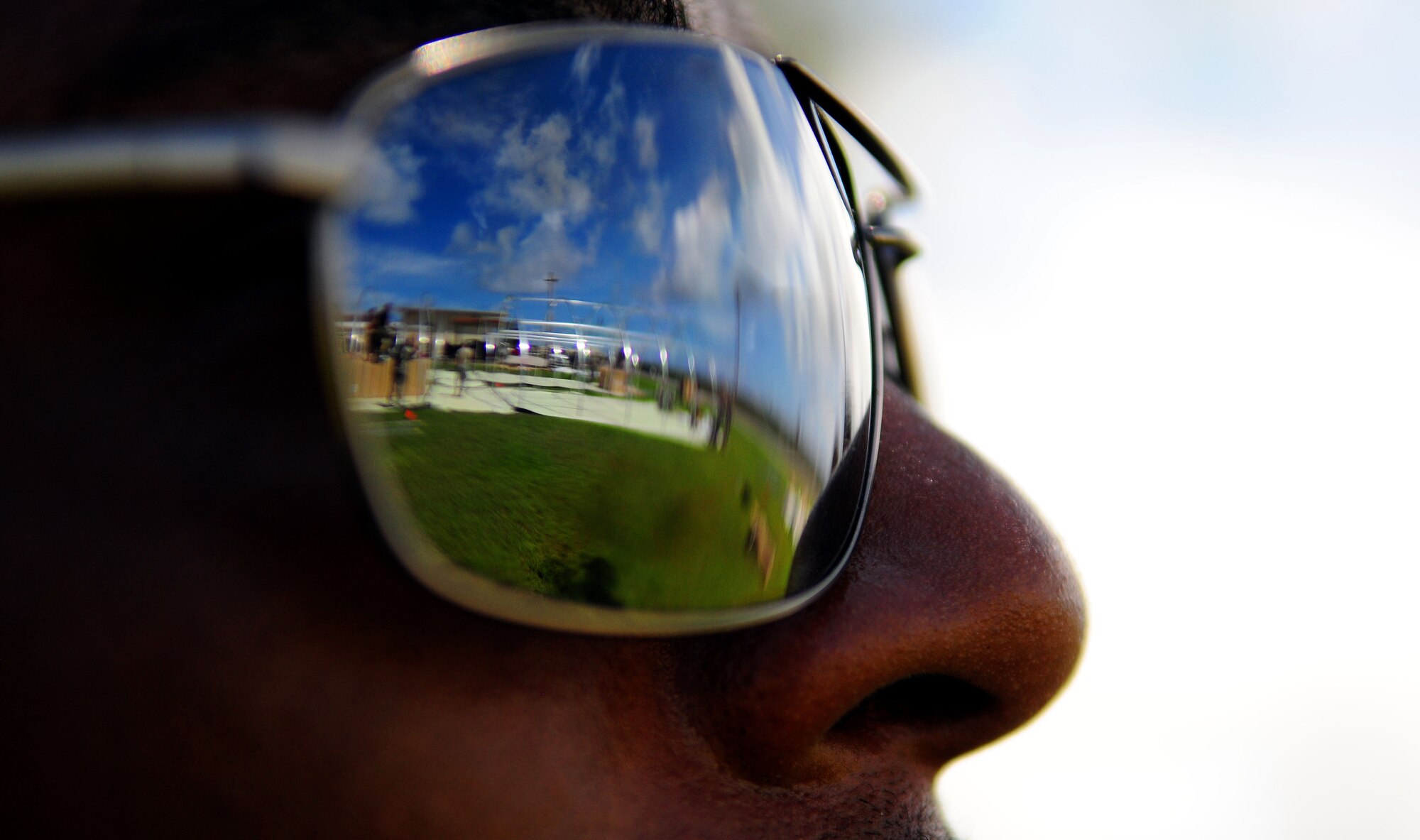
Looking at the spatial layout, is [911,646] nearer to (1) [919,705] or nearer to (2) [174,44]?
(1) [919,705]

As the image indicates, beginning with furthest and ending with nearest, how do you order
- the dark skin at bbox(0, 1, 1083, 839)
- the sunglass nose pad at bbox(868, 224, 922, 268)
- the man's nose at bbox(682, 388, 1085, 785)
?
the sunglass nose pad at bbox(868, 224, 922, 268) < the man's nose at bbox(682, 388, 1085, 785) < the dark skin at bbox(0, 1, 1083, 839)

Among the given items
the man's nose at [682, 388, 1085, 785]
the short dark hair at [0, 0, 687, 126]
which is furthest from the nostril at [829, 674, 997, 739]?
the short dark hair at [0, 0, 687, 126]

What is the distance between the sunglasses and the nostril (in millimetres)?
129

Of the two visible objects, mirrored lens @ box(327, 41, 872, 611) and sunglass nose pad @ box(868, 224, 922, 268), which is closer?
Answer: mirrored lens @ box(327, 41, 872, 611)

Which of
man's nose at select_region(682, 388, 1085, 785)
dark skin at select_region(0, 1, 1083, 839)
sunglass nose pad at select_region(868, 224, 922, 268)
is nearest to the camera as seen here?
dark skin at select_region(0, 1, 1083, 839)

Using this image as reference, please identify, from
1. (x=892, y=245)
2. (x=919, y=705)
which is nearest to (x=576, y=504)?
(x=919, y=705)

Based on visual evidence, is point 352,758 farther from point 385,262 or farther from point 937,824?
point 937,824

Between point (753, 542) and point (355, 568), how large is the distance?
29cm

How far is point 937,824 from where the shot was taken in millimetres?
885

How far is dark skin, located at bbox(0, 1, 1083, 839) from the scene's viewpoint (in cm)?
63

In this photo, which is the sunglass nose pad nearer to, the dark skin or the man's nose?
the man's nose

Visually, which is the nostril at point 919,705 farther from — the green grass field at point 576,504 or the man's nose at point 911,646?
the green grass field at point 576,504

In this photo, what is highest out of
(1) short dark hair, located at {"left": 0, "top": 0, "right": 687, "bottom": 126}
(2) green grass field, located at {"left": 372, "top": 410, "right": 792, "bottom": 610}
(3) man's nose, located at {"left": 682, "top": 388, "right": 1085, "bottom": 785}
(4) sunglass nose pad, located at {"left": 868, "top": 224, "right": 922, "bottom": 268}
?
(1) short dark hair, located at {"left": 0, "top": 0, "right": 687, "bottom": 126}

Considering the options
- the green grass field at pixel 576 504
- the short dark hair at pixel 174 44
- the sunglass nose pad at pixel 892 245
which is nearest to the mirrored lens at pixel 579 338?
the green grass field at pixel 576 504
